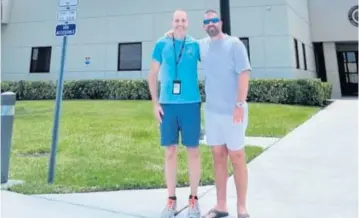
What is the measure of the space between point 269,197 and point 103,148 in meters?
3.83

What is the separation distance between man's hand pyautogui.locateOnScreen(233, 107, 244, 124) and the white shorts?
65 millimetres

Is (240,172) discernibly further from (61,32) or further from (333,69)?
(333,69)

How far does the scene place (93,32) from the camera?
19.0m

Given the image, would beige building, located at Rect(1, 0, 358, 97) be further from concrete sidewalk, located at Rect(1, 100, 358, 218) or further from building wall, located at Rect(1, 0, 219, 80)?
concrete sidewalk, located at Rect(1, 100, 358, 218)

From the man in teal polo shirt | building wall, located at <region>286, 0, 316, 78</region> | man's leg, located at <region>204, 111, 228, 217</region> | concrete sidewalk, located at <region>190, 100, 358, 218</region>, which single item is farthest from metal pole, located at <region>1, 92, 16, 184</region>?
building wall, located at <region>286, 0, 316, 78</region>

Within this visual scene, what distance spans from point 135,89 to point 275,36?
21.5 ft

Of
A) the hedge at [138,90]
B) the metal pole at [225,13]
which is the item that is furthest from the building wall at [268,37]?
the metal pole at [225,13]

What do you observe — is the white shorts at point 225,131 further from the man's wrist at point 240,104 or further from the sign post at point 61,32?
the sign post at point 61,32

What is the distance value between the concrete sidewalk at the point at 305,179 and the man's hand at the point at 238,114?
1111 millimetres

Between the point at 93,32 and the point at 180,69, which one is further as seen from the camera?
the point at 93,32

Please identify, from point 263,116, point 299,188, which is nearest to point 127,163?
point 299,188

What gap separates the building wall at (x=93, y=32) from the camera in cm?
1792

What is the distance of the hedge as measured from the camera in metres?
14.6

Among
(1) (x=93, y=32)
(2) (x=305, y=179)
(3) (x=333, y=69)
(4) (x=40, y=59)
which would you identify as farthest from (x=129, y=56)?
(2) (x=305, y=179)
